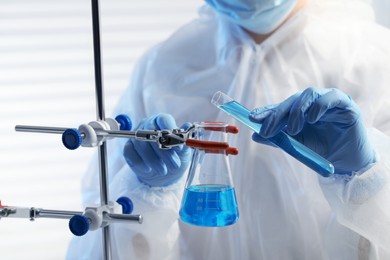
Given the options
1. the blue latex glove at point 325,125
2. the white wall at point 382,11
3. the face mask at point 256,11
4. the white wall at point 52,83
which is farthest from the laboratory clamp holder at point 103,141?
the white wall at point 52,83

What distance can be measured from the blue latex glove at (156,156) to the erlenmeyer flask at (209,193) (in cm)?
27

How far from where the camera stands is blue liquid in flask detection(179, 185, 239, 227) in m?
1.00

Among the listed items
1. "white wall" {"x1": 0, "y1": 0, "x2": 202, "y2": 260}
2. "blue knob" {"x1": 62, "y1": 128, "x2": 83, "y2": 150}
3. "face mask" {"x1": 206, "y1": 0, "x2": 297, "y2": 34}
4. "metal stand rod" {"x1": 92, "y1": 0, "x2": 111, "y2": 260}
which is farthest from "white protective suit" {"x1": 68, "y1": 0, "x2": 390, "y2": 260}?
"white wall" {"x1": 0, "y1": 0, "x2": 202, "y2": 260}

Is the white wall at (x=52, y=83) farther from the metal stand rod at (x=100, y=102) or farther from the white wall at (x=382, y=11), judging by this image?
the metal stand rod at (x=100, y=102)

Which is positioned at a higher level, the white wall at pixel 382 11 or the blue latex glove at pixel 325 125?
the white wall at pixel 382 11

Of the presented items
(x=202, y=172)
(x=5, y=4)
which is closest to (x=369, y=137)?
(x=202, y=172)

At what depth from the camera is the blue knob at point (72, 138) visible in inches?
38.2

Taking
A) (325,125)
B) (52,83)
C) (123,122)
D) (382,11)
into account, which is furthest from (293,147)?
(52,83)

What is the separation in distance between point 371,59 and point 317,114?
1.61 feet

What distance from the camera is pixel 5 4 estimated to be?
2.20 m

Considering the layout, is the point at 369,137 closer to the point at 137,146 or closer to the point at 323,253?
the point at 323,253

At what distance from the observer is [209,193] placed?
1014 millimetres

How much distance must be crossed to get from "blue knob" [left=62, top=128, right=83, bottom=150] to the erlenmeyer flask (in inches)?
8.1

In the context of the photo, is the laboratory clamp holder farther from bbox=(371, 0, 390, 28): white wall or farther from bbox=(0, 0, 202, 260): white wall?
bbox=(0, 0, 202, 260): white wall
